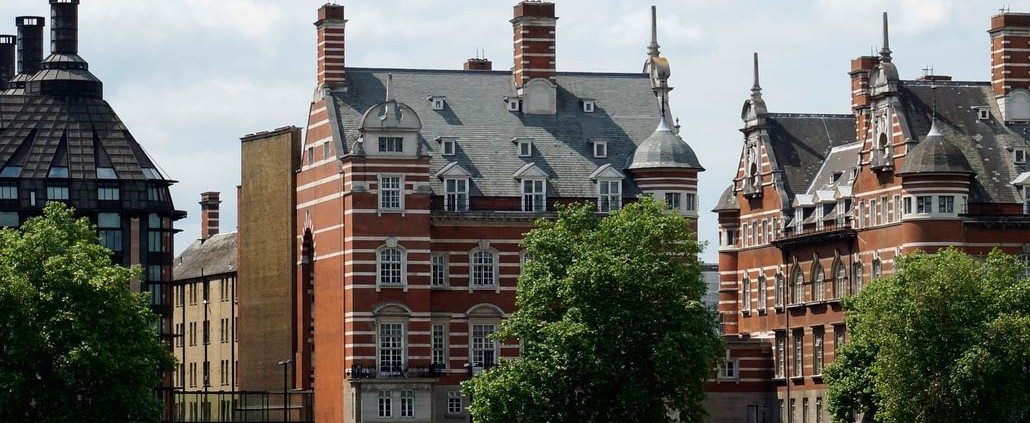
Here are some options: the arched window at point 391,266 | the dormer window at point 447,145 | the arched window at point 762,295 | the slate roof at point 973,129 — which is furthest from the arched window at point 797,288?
the arched window at point 391,266

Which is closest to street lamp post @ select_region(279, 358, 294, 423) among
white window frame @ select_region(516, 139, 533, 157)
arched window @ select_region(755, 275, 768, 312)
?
white window frame @ select_region(516, 139, 533, 157)

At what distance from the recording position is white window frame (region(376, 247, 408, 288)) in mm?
162875

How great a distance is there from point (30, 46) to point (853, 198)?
55425mm

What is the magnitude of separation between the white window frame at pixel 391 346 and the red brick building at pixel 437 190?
50 millimetres

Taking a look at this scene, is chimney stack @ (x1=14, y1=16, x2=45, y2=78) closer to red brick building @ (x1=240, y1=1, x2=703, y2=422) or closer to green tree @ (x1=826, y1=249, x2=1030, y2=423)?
red brick building @ (x1=240, y1=1, x2=703, y2=422)

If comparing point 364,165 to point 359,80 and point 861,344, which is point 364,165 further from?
point 861,344

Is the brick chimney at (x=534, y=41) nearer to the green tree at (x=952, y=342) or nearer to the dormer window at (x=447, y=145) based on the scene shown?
the dormer window at (x=447, y=145)

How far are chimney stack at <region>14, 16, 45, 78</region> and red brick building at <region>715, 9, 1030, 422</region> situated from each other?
42903 mm

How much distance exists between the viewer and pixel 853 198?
165625 mm

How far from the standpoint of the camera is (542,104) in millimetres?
171625

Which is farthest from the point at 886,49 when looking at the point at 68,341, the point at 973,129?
the point at 68,341

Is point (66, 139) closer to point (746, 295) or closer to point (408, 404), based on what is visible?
point (408, 404)

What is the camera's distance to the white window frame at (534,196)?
166750 millimetres

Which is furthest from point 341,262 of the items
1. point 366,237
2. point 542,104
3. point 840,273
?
point 840,273
